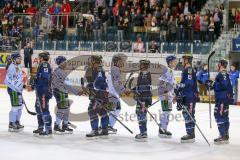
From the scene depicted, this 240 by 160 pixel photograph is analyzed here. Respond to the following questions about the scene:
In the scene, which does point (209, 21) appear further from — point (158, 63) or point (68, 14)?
point (68, 14)

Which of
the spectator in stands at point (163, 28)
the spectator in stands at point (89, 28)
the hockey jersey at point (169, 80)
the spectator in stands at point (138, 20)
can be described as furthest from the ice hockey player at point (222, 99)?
the spectator in stands at point (89, 28)

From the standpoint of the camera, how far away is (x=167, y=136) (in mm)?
10570

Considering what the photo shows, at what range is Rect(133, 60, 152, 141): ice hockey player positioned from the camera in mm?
9961

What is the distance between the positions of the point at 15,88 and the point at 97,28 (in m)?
11.8

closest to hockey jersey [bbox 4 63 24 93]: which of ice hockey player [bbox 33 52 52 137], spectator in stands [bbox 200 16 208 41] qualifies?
ice hockey player [bbox 33 52 52 137]

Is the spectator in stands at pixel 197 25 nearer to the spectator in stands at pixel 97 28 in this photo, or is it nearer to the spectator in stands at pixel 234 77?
the spectator in stands at pixel 234 77

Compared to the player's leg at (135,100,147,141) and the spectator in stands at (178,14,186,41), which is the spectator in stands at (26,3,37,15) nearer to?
the spectator in stands at (178,14,186,41)

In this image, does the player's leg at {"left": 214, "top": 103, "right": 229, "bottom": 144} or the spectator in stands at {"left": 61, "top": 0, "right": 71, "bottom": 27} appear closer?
the player's leg at {"left": 214, "top": 103, "right": 229, "bottom": 144}

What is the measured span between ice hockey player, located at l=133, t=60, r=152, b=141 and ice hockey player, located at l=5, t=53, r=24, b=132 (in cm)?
239

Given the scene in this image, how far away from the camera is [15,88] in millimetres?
10648

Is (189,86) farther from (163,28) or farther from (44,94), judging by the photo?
(163,28)

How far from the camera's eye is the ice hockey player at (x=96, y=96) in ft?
33.3

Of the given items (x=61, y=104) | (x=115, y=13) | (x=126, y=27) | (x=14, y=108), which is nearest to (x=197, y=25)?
(x=126, y=27)

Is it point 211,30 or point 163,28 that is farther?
point 163,28
